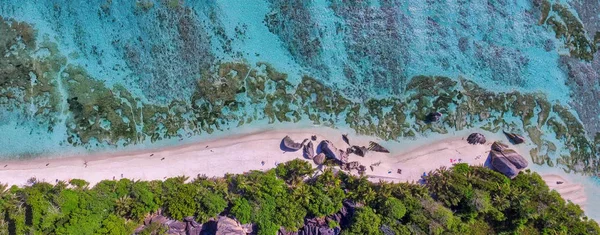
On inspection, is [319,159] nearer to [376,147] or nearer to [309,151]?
[309,151]

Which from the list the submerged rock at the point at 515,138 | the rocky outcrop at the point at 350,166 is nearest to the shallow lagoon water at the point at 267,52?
Answer: the submerged rock at the point at 515,138

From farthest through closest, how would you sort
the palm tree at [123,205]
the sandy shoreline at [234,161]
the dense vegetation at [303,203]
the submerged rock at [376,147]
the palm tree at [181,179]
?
the submerged rock at [376,147] < the sandy shoreline at [234,161] < the palm tree at [181,179] < the palm tree at [123,205] < the dense vegetation at [303,203]

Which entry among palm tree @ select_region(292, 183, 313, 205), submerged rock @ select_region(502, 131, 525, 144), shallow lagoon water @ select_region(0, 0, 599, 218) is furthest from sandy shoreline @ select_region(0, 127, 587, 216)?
palm tree @ select_region(292, 183, 313, 205)

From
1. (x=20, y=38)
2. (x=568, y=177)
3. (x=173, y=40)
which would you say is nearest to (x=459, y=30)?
(x=568, y=177)

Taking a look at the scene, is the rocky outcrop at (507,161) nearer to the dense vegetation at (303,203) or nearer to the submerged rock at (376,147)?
the dense vegetation at (303,203)

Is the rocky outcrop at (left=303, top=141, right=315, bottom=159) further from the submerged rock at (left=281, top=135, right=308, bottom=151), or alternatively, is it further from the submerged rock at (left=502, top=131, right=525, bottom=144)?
the submerged rock at (left=502, top=131, right=525, bottom=144)

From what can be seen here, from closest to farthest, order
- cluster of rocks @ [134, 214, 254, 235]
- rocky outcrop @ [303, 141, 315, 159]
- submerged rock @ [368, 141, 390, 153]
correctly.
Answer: cluster of rocks @ [134, 214, 254, 235] → rocky outcrop @ [303, 141, 315, 159] → submerged rock @ [368, 141, 390, 153]
